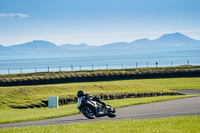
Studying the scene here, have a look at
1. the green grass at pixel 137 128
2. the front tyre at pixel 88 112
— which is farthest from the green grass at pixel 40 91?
the green grass at pixel 137 128

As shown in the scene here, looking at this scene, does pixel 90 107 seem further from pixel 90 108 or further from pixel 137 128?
pixel 137 128

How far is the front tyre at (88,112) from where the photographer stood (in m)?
19.0

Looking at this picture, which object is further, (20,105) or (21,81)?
(21,81)

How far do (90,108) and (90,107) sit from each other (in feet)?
0.33

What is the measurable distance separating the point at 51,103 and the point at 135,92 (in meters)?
12.4

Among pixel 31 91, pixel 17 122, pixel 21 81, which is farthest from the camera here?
pixel 21 81

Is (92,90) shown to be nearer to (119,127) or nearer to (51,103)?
(51,103)

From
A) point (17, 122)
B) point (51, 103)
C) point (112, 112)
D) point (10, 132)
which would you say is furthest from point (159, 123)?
point (51, 103)

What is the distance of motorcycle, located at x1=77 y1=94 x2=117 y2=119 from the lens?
18830 millimetres

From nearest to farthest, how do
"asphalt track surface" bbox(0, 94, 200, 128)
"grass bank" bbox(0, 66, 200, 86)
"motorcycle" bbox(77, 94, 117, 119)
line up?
"motorcycle" bbox(77, 94, 117, 119) → "asphalt track surface" bbox(0, 94, 200, 128) → "grass bank" bbox(0, 66, 200, 86)

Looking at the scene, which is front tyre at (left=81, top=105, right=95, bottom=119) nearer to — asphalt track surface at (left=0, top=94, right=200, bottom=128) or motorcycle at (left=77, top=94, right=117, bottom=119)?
motorcycle at (left=77, top=94, right=117, bottom=119)

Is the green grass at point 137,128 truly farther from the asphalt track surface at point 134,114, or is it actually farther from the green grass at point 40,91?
the green grass at point 40,91

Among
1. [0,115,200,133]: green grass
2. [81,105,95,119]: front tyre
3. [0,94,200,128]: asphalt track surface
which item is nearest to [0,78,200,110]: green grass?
[0,94,200,128]: asphalt track surface

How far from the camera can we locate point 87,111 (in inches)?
757
